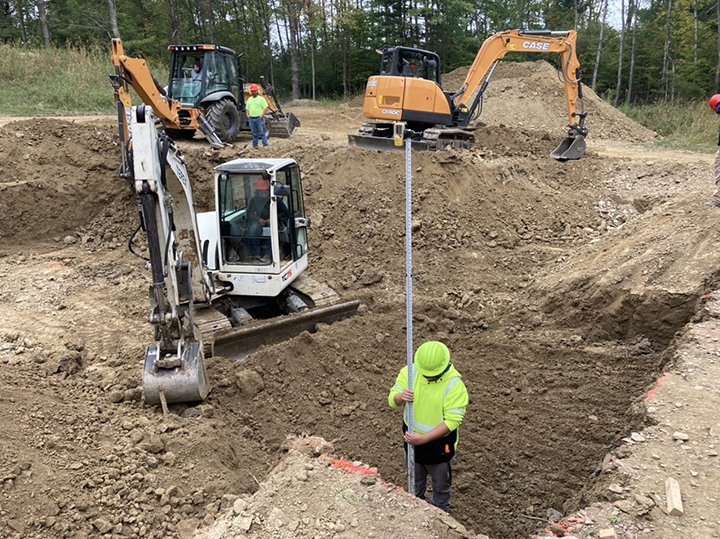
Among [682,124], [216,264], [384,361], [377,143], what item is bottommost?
[384,361]

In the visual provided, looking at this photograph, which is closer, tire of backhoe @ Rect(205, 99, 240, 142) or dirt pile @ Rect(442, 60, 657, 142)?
tire of backhoe @ Rect(205, 99, 240, 142)

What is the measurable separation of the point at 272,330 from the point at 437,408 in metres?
3.22

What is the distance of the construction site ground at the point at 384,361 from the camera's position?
3.69m

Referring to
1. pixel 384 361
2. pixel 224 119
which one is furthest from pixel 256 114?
pixel 384 361

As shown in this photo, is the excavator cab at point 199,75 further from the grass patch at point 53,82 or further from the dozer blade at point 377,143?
the grass patch at point 53,82

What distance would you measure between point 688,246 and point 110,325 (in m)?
7.94

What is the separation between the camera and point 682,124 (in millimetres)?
20078

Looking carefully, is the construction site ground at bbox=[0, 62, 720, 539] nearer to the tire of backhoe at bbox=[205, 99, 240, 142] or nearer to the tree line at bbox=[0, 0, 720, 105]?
the tire of backhoe at bbox=[205, 99, 240, 142]

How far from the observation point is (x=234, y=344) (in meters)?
6.40

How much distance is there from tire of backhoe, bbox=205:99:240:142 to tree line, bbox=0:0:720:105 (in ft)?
49.8

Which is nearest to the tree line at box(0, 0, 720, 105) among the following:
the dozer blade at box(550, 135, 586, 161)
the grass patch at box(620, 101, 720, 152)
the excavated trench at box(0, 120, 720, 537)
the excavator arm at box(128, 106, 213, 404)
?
the grass patch at box(620, 101, 720, 152)

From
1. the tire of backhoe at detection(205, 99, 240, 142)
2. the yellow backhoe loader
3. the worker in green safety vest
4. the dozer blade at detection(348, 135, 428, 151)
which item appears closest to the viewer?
the worker in green safety vest

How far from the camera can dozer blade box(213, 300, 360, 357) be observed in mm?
6332

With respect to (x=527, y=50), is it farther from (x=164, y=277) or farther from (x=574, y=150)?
(x=164, y=277)
